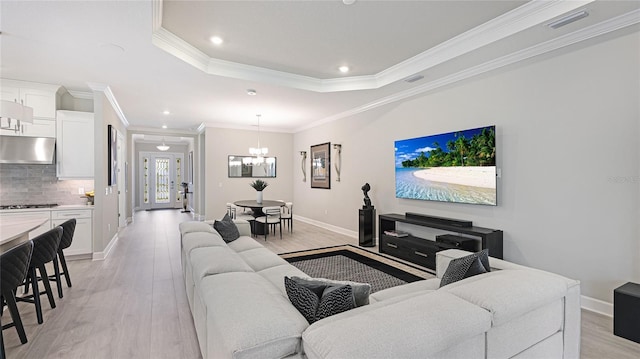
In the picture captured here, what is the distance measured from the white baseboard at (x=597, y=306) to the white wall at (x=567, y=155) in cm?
5

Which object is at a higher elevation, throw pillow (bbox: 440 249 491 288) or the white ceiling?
the white ceiling

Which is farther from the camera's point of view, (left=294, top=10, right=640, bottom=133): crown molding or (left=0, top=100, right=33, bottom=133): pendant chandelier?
(left=0, top=100, right=33, bottom=133): pendant chandelier

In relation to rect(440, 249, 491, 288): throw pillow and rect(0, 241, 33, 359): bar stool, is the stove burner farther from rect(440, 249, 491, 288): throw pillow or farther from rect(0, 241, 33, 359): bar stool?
rect(440, 249, 491, 288): throw pillow

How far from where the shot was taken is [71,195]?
507 cm

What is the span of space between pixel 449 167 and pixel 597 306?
6.87 ft

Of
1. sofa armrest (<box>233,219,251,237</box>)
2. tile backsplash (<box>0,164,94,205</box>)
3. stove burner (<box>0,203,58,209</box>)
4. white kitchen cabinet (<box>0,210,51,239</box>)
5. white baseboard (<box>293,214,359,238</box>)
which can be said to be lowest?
white baseboard (<box>293,214,359,238</box>)

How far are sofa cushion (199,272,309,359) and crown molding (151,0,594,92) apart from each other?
8.18 ft

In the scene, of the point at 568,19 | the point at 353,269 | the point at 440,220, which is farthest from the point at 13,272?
the point at 568,19

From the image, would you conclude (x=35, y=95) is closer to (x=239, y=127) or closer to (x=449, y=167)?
(x=239, y=127)

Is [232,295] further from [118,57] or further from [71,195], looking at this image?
[71,195]

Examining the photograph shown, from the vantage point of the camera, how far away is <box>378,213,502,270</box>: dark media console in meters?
3.65

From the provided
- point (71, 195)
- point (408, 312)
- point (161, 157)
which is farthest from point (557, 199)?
point (161, 157)

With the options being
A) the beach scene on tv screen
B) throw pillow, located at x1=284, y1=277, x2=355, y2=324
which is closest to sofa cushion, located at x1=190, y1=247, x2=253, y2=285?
throw pillow, located at x1=284, y1=277, x2=355, y2=324

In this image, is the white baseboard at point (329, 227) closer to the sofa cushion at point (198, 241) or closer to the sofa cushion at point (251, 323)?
the sofa cushion at point (198, 241)
